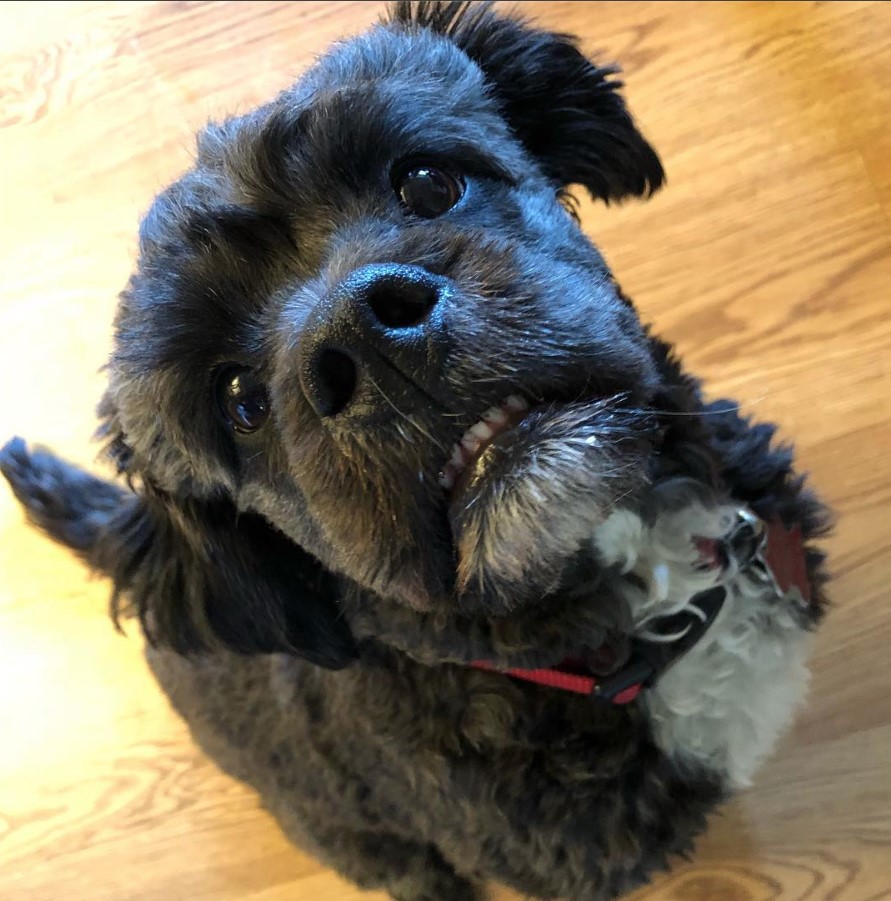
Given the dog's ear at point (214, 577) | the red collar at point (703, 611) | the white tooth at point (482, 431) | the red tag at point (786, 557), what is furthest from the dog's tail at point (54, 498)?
the red tag at point (786, 557)

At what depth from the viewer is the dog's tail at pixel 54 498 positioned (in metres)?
1.66

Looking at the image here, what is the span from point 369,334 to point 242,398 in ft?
0.94

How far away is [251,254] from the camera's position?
3.81ft

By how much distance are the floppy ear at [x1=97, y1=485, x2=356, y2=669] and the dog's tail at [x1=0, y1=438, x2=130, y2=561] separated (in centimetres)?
27

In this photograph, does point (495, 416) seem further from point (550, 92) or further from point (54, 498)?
point (54, 498)

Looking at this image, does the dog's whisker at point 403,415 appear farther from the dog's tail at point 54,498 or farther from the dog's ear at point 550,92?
the dog's tail at point 54,498

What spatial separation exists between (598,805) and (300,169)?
0.92 m

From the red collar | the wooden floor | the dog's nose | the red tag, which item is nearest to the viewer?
the dog's nose

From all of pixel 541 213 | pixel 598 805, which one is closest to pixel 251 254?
pixel 541 213

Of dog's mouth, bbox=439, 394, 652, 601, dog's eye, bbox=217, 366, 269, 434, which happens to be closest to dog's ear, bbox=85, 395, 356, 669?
dog's eye, bbox=217, 366, 269, 434

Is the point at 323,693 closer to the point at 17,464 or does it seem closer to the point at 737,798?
the point at 17,464

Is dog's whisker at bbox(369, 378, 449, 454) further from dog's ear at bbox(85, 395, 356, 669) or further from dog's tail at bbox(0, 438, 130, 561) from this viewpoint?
dog's tail at bbox(0, 438, 130, 561)

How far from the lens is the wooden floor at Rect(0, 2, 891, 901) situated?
5.85 feet

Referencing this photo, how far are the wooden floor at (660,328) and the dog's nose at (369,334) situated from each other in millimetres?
1109
